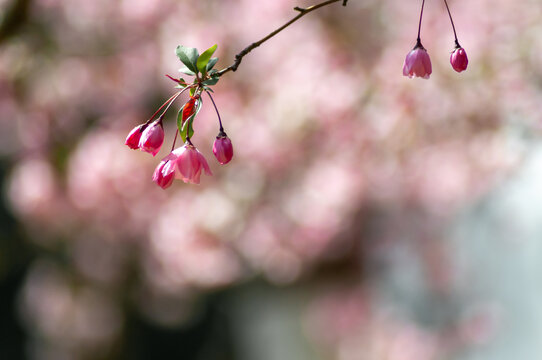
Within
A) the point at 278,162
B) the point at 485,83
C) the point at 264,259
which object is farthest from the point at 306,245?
the point at 485,83

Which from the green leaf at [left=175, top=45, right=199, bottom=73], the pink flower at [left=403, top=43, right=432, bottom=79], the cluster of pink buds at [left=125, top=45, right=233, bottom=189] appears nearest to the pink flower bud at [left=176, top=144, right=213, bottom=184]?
the cluster of pink buds at [left=125, top=45, right=233, bottom=189]

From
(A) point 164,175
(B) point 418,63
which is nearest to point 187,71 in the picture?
(A) point 164,175

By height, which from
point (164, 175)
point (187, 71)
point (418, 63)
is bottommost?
point (164, 175)

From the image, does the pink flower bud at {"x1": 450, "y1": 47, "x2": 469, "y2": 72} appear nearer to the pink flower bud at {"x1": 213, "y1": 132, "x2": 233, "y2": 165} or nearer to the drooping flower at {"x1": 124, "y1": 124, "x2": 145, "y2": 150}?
the pink flower bud at {"x1": 213, "y1": 132, "x2": 233, "y2": 165}

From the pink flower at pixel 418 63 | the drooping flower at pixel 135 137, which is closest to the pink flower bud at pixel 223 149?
the drooping flower at pixel 135 137

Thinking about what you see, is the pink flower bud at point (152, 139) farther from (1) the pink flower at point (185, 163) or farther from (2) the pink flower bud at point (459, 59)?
(2) the pink flower bud at point (459, 59)

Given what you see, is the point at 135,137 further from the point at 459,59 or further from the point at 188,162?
the point at 459,59

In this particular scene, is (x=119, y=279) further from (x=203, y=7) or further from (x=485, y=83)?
(x=485, y=83)

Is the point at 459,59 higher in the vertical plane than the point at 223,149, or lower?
Result: higher
